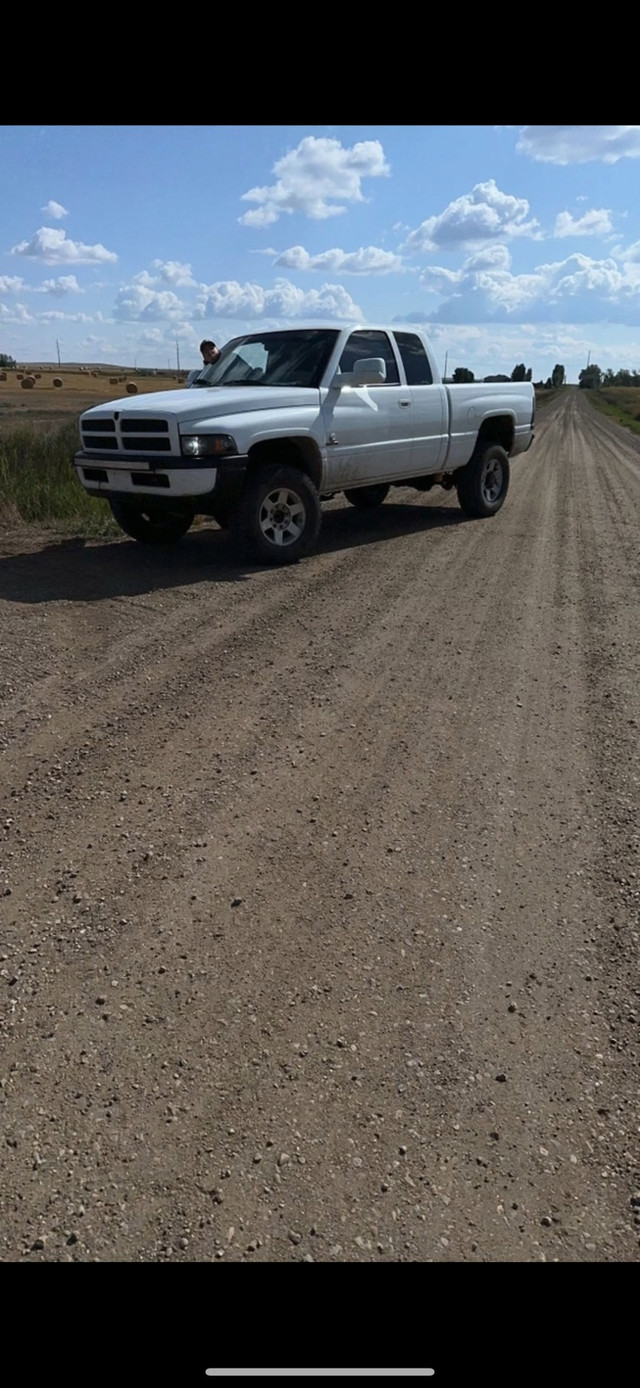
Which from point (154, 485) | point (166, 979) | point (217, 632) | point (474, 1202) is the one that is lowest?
point (474, 1202)

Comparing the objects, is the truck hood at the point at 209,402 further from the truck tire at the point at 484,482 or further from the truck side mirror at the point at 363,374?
the truck tire at the point at 484,482

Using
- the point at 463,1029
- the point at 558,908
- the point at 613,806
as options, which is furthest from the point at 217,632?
the point at 463,1029

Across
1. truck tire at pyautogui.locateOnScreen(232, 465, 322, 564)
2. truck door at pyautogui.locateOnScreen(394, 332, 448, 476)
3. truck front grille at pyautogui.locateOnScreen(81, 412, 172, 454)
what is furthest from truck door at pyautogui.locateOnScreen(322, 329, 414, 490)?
truck front grille at pyautogui.locateOnScreen(81, 412, 172, 454)

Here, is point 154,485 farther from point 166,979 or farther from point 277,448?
point 166,979

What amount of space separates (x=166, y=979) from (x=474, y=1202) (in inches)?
43.8

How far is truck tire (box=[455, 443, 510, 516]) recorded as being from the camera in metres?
10.7

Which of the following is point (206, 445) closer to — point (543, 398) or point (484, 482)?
point (484, 482)

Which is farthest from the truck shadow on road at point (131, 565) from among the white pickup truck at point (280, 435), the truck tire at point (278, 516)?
the white pickup truck at point (280, 435)

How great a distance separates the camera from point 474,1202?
2.04 meters

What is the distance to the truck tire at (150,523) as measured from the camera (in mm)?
8391

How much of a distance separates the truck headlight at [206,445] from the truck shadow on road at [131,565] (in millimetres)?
996

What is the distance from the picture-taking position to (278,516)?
26.2ft

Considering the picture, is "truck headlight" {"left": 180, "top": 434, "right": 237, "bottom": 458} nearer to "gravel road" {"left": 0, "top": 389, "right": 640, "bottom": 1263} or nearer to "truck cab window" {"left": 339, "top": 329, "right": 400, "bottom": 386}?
A: "gravel road" {"left": 0, "top": 389, "right": 640, "bottom": 1263}
